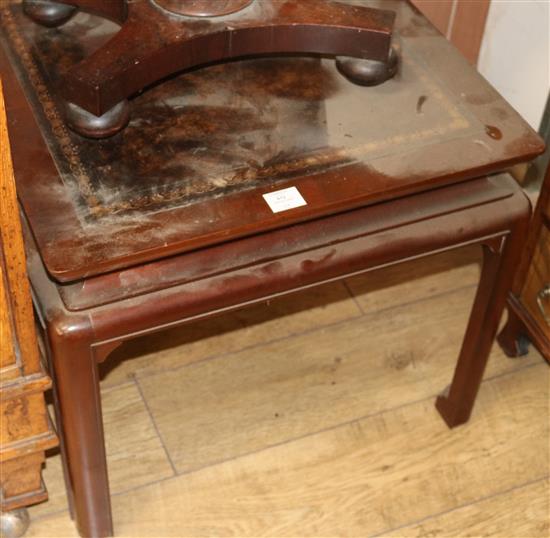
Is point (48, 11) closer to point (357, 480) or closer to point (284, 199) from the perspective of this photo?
point (284, 199)

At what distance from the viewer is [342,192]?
115 cm

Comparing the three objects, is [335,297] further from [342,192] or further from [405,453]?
[342,192]

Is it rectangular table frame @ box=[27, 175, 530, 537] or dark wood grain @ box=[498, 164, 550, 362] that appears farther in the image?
dark wood grain @ box=[498, 164, 550, 362]

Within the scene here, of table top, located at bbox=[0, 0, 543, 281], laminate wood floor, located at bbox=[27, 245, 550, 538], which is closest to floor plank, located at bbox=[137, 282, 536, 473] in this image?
laminate wood floor, located at bbox=[27, 245, 550, 538]

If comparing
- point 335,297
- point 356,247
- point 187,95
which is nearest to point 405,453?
point 335,297

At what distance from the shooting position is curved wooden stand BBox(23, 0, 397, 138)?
1175mm

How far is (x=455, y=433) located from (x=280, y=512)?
29cm

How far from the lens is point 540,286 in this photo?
4.99 ft

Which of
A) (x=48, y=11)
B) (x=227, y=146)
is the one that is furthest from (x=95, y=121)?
(x=48, y=11)

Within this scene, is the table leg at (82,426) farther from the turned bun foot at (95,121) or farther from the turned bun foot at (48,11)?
the turned bun foot at (48,11)

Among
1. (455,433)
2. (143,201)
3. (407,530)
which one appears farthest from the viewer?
(455,433)

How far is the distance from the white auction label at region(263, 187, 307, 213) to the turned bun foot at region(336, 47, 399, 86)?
219 millimetres

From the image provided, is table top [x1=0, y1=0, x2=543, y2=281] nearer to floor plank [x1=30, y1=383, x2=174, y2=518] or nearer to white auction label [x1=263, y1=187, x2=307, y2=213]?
white auction label [x1=263, y1=187, x2=307, y2=213]

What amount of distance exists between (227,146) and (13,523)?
58 centimetres
